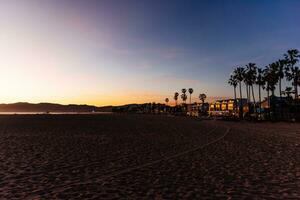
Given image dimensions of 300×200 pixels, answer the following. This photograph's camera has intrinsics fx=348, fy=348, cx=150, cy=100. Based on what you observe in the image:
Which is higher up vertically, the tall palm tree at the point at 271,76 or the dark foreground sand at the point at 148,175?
the tall palm tree at the point at 271,76

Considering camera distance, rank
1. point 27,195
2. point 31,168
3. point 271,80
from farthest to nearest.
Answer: point 271,80 < point 31,168 < point 27,195

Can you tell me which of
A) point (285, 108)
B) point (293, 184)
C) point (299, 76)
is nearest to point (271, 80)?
point (299, 76)

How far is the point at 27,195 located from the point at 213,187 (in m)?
5.69

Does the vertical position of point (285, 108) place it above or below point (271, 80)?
below

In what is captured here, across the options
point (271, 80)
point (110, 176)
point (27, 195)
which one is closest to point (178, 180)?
point (110, 176)

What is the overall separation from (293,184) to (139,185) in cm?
511

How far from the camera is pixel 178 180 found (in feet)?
40.6

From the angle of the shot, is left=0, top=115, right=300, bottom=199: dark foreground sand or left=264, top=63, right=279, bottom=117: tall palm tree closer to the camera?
left=0, top=115, right=300, bottom=199: dark foreground sand

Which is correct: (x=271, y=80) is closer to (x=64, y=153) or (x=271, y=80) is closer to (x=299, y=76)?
(x=299, y=76)

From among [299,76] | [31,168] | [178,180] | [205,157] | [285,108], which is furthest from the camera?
[285,108]

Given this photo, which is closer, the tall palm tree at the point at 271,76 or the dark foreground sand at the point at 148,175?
the dark foreground sand at the point at 148,175

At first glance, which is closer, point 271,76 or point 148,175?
point 148,175

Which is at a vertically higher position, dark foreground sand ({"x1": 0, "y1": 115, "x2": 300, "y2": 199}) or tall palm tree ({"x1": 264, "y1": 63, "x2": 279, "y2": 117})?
tall palm tree ({"x1": 264, "y1": 63, "x2": 279, "y2": 117})

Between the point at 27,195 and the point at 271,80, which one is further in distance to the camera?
the point at 271,80
